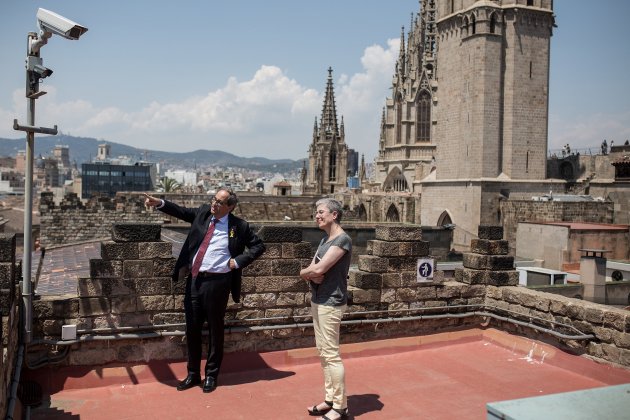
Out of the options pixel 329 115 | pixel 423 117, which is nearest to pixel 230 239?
pixel 423 117

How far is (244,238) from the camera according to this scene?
5742 mm

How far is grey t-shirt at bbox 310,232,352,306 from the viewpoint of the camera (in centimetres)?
498

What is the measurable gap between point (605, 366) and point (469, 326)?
1862mm

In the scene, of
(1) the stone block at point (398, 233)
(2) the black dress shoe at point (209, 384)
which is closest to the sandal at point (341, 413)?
(2) the black dress shoe at point (209, 384)

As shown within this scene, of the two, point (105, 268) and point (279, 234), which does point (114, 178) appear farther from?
point (105, 268)

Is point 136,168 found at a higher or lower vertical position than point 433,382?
higher

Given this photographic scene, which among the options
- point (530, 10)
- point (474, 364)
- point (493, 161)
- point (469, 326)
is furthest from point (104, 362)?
point (530, 10)

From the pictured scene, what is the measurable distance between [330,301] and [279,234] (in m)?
1.82

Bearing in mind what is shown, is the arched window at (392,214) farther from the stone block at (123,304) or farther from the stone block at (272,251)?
the stone block at (123,304)

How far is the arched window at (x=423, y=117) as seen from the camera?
209 ft

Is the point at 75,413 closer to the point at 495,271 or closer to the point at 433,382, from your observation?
the point at 433,382

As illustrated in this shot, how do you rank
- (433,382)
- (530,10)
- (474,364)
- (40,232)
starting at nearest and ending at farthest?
(433,382), (474,364), (40,232), (530,10)

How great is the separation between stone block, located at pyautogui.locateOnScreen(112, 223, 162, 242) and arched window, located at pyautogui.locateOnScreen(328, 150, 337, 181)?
70709 mm

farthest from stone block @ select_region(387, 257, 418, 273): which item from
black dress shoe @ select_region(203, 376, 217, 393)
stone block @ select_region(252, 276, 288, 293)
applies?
black dress shoe @ select_region(203, 376, 217, 393)
